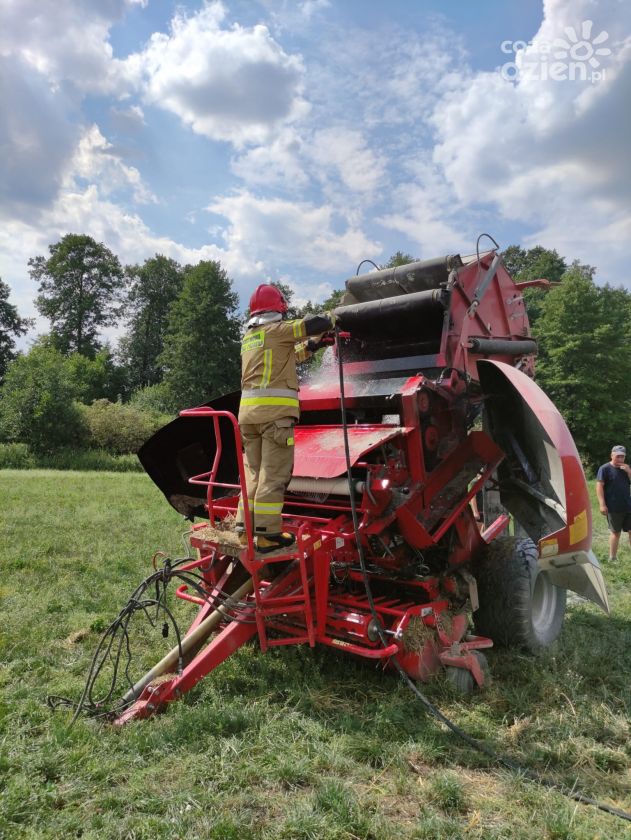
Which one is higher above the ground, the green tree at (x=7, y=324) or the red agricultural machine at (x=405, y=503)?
the green tree at (x=7, y=324)

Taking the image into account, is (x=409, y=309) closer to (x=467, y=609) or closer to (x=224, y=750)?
(x=467, y=609)

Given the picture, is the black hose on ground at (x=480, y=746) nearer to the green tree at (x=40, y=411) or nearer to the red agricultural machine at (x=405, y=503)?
the red agricultural machine at (x=405, y=503)

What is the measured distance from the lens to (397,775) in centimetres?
302

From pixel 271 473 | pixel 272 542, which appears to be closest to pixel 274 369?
pixel 271 473

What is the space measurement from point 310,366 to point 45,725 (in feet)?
12.2

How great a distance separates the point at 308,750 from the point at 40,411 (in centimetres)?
2508

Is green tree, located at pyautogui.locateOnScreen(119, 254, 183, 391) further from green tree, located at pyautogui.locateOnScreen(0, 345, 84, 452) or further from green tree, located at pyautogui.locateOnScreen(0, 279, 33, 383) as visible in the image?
green tree, located at pyautogui.locateOnScreen(0, 345, 84, 452)

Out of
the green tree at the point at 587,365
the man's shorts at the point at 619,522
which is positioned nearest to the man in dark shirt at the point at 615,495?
the man's shorts at the point at 619,522

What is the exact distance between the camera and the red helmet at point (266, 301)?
4.02 meters

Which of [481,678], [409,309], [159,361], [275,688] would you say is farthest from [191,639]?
[159,361]

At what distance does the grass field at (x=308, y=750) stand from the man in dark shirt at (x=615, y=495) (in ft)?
10.9

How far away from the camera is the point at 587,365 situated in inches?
1215

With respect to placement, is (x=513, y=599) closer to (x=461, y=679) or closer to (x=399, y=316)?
(x=461, y=679)

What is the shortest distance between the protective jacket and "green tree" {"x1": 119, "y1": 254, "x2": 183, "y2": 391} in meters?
50.4
